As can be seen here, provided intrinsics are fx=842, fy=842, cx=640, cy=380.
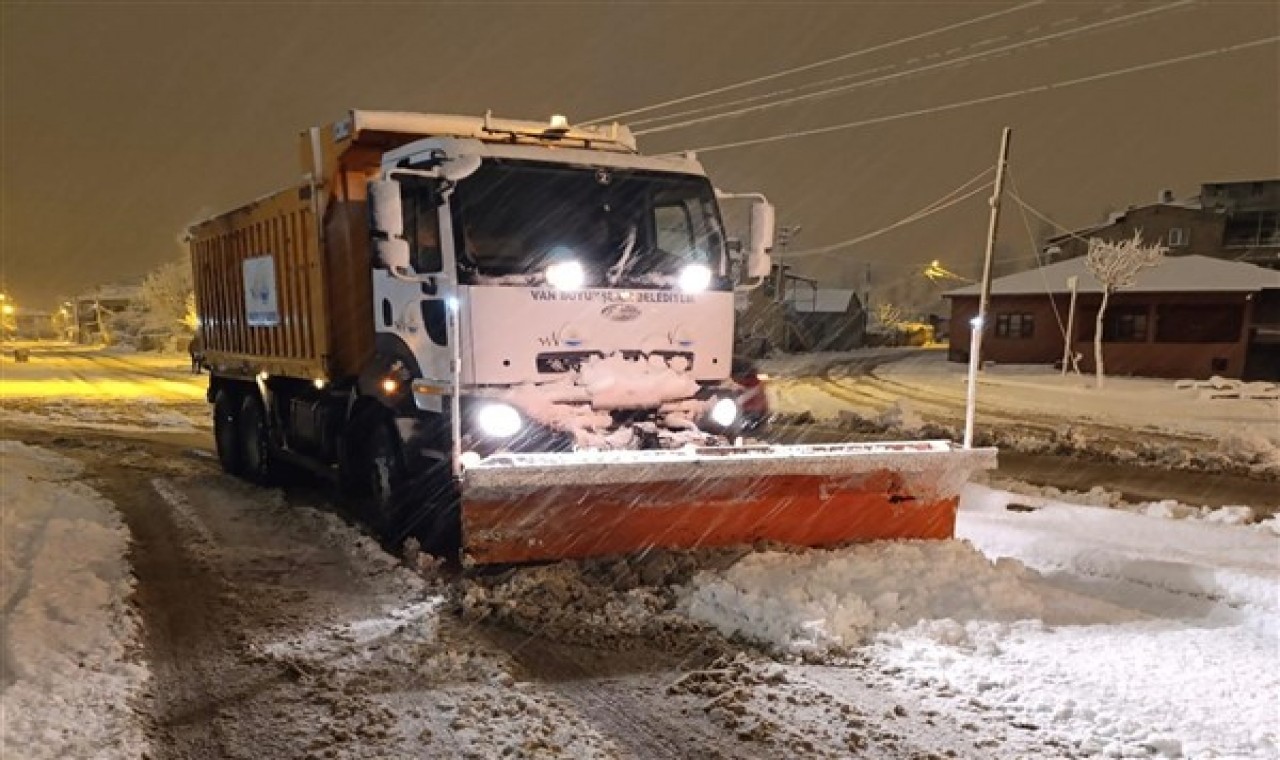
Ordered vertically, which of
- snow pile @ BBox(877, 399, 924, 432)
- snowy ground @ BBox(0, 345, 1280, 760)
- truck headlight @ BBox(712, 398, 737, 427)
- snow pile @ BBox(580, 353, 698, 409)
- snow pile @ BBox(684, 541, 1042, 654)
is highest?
snow pile @ BBox(580, 353, 698, 409)

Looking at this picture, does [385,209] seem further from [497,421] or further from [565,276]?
[497,421]

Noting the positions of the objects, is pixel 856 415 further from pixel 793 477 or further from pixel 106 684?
pixel 106 684

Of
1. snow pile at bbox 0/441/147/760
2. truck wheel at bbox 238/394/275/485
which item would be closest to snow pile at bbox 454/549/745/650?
snow pile at bbox 0/441/147/760

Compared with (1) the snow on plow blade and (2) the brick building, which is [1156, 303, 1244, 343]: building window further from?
(1) the snow on plow blade

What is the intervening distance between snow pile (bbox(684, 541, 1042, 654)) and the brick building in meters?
45.3

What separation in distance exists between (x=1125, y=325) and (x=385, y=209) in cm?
3555

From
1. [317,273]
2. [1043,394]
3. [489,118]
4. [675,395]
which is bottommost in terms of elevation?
[1043,394]

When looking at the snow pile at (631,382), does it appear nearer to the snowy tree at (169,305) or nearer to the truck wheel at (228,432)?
the truck wheel at (228,432)

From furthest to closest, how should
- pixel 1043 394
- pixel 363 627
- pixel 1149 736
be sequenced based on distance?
pixel 1043 394 < pixel 363 627 < pixel 1149 736

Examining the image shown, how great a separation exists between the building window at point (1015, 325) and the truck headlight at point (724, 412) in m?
35.0

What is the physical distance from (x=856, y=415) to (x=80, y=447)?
43.7 feet

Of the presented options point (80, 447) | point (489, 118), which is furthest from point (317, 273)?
point (80, 447)

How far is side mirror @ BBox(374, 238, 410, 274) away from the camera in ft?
19.2

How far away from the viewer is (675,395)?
629cm
